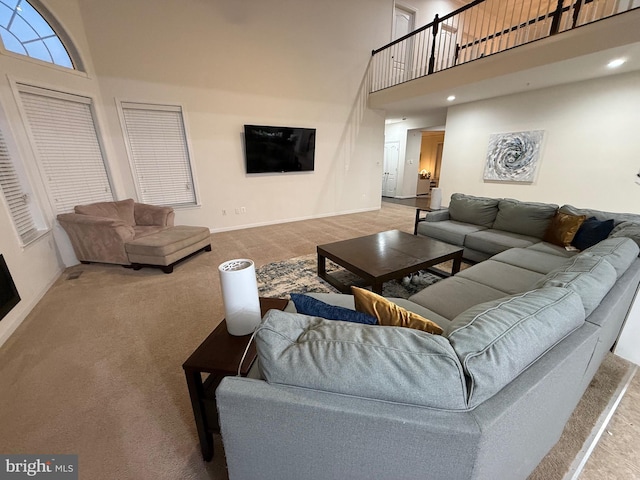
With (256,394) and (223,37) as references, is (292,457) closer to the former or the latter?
(256,394)

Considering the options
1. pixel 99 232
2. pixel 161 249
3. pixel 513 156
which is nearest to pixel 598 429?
pixel 161 249

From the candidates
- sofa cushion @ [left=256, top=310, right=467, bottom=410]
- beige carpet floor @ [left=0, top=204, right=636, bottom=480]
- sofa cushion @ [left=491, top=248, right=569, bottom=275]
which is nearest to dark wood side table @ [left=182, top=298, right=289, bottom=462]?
beige carpet floor @ [left=0, top=204, right=636, bottom=480]

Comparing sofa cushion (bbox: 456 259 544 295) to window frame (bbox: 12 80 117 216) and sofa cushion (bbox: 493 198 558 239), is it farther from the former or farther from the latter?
window frame (bbox: 12 80 117 216)

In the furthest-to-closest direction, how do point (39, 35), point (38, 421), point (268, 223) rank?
point (268, 223) < point (39, 35) < point (38, 421)

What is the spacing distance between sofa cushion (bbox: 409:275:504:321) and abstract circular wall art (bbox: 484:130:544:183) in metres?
4.35

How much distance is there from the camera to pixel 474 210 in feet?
11.5

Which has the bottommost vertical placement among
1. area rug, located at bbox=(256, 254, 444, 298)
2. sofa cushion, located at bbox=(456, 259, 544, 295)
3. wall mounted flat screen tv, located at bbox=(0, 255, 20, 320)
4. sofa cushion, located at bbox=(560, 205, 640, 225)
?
area rug, located at bbox=(256, 254, 444, 298)

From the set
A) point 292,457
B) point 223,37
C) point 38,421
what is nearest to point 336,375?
point 292,457

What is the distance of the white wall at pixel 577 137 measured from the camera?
149 inches

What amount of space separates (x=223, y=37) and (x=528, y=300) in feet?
17.2

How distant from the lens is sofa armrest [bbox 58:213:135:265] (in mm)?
3047

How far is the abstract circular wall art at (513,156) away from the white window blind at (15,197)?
7.23m

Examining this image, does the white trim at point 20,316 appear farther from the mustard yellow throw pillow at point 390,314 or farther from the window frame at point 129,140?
the mustard yellow throw pillow at point 390,314

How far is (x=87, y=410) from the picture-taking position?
4.75 feet
